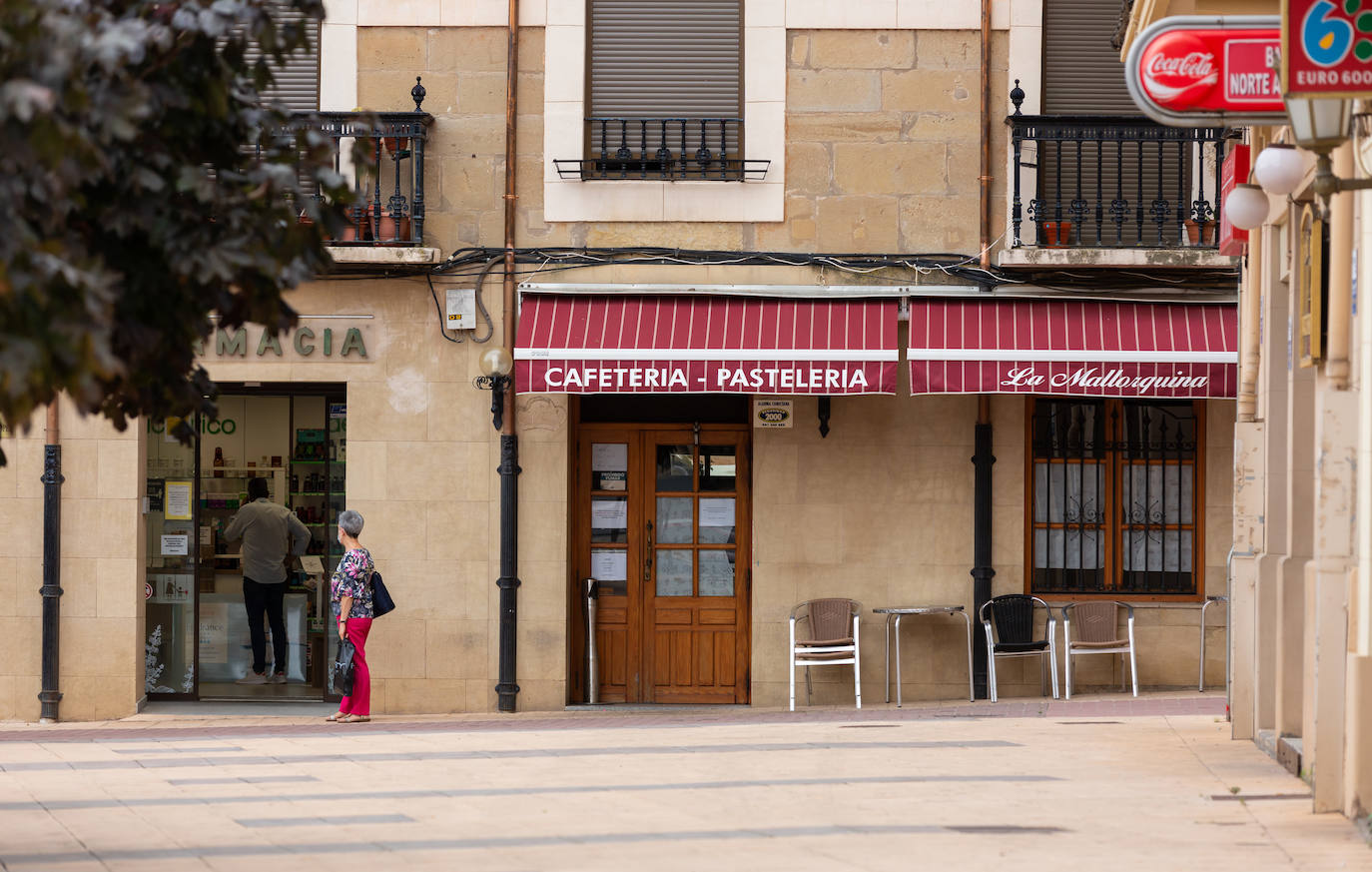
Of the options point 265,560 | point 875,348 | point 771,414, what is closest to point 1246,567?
point 875,348

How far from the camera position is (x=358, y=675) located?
466 inches

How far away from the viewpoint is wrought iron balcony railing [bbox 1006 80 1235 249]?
40.0 feet

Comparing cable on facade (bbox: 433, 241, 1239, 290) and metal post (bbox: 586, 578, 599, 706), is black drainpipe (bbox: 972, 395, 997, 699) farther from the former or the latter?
metal post (bbox: 586, 578, 599, 706)

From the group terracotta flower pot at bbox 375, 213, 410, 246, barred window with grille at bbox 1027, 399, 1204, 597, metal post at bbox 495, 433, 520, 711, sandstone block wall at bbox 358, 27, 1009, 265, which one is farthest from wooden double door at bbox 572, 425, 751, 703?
barred window with grille at bbox 1027, 399, 1204, 597

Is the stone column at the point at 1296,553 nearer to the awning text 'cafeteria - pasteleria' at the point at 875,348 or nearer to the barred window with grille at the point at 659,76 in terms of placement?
the awning text 'cafeteria - pasteleria' at the point at 875,348

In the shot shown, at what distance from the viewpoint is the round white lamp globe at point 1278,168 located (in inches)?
309

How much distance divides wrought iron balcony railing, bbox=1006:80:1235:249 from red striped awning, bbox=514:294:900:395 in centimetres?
152

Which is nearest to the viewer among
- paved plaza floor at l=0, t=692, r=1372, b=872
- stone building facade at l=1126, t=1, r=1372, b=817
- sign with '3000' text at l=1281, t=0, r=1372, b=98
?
sign with '3000' text at l=1281, t=0, r=1372, b=98

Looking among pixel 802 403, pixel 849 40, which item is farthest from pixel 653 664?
pixel 849 40

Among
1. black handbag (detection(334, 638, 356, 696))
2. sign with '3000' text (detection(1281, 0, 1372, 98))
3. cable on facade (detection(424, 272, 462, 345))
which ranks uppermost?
sign with '3000' text (detection(1281, 0, 1372, 98))

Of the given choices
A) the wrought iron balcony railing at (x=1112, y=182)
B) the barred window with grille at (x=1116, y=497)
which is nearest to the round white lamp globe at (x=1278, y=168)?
the wrought iron balcony railing at (x=1112, y=182)

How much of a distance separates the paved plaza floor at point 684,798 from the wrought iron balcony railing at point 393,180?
3.88m

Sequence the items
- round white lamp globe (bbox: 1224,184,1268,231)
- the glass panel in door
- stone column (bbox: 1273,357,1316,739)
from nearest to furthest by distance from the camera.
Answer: stone column (bbox: 1273,357,1316,739)
round white lamp globe (bbox: 1224,184,1268,231)
the glass panel in door

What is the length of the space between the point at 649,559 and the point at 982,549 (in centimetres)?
271
